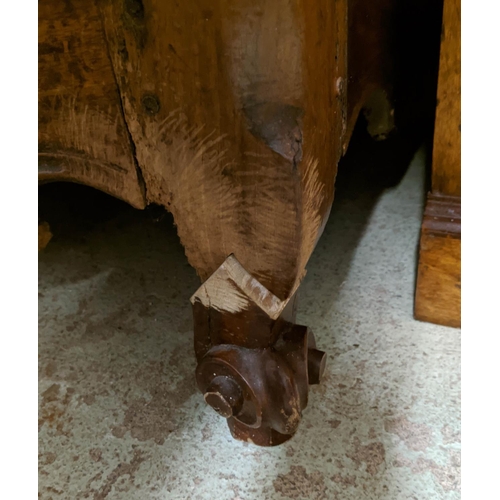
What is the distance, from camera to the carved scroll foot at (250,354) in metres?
0.50

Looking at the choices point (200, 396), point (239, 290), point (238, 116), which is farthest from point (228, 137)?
point (200, 396)

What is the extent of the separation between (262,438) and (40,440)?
0.29 meters

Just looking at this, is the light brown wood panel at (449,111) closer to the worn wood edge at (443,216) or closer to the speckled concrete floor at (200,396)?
the worn wood edge at (443,216)

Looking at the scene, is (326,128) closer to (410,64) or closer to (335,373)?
(335,373)

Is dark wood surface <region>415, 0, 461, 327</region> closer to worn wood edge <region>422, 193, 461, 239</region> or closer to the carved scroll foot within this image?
worn wood edge <region>422, 193, 461, 239</region>

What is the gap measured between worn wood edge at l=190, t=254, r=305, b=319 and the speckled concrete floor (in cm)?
21

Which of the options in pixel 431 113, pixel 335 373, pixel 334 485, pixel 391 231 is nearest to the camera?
pixel 334 485

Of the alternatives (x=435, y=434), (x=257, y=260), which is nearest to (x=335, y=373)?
(x=435, y=434)

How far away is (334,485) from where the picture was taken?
556 mm

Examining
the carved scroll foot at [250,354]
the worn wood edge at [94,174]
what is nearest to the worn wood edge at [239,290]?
the carved scroll foot at [250,354]

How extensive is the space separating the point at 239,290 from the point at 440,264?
39 cm

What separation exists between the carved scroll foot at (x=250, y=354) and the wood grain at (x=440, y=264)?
11.6 inches

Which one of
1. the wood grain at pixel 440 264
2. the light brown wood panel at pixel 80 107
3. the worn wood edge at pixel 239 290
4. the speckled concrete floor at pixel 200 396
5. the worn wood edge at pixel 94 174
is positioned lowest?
the speckled concrete floor at pixel 200 396

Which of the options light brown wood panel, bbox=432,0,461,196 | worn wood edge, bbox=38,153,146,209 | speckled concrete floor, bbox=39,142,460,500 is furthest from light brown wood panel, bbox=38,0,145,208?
light brown wood panel, bbox=432,0,461,196
